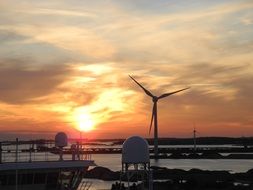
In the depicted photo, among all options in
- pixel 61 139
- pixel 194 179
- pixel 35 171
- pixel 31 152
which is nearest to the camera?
pixel 35 171

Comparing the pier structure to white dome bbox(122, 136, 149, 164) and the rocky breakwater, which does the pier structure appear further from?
the rocky breakwater

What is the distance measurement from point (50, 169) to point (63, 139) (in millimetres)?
8057

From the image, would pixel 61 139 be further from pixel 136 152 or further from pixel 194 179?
pixel 194 179

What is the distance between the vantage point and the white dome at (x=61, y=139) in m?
42.2

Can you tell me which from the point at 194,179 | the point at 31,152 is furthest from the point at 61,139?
the point at 194,179

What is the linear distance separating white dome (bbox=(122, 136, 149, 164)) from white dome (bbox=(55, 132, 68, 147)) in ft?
17.9

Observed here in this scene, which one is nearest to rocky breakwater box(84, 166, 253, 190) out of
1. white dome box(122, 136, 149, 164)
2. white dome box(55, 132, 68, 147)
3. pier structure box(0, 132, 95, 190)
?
white dome box(55, 132, 68, 147)

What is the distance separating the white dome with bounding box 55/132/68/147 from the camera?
139ft

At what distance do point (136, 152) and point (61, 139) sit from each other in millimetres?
6819

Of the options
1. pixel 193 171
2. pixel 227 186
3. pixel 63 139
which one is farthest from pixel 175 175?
pixel 63 139

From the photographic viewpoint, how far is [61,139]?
42500mm

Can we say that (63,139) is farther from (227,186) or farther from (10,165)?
(227,186)

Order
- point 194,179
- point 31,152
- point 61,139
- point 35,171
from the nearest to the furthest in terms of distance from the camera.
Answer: point 35,171 < point 31,152 < point 61,139 < point 194,179

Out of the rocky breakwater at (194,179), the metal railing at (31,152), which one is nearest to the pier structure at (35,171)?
the metal railing at (31,152)
